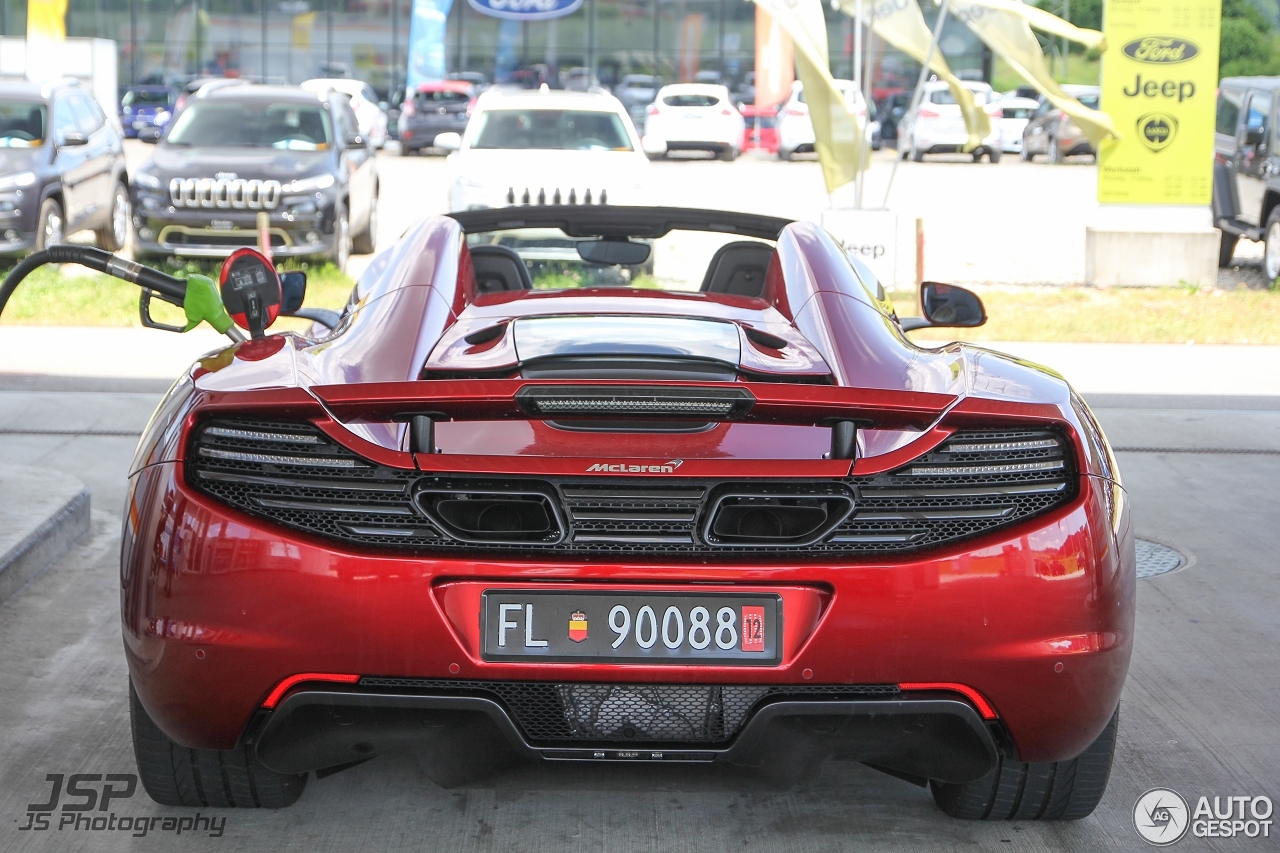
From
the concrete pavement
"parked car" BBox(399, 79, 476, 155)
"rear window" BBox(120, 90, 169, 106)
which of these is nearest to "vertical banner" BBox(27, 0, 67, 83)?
"parked car" BBox(399, 79, 476, 155)

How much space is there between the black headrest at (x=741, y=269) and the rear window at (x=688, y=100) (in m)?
32.1

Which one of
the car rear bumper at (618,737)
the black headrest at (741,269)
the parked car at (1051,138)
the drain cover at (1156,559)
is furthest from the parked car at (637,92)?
the car rear bumper at (618,737)

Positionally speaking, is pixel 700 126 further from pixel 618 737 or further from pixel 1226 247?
pixel 618 737

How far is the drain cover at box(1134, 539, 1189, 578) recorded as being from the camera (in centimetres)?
557

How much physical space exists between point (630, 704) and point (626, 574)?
27 cm

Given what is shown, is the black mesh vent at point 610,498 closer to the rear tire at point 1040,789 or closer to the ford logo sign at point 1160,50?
the rear tire at point 1040,789

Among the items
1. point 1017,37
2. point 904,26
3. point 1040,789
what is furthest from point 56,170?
point 1040,789

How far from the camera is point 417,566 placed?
8.68ft

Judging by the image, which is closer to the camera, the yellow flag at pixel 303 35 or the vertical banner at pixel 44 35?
the vertical banner at pixel 44 35

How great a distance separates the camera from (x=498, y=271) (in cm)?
439

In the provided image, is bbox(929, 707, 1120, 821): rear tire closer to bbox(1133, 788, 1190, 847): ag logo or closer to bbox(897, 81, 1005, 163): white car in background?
bbox(1133, 788, 1190, 847): ag logo

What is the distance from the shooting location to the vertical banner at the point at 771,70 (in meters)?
40.3

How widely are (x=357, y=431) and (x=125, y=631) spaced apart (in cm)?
64

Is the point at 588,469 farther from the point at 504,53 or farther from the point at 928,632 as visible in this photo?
the point at 504,53
